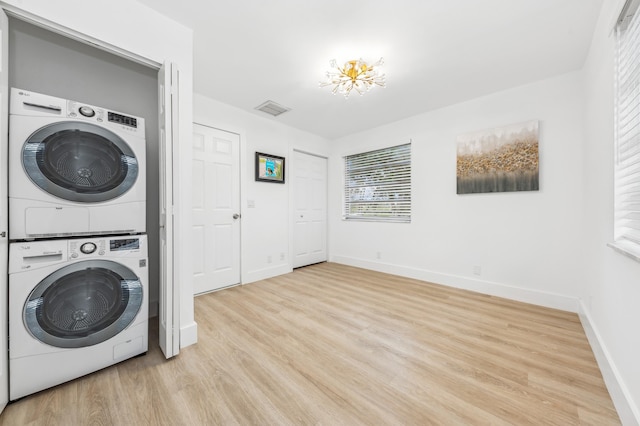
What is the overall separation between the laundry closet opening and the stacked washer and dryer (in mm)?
232

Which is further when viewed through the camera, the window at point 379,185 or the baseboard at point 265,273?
the window at point 379,185

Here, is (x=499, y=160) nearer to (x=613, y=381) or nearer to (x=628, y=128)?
(x=628, y=128)

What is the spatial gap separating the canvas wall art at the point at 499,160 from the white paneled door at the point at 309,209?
2376 millimetres

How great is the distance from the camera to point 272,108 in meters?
3.36

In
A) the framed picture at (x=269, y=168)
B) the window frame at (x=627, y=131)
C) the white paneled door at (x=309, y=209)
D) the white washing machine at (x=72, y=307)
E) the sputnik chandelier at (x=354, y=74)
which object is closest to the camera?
the window frame at (x=627, y=131)

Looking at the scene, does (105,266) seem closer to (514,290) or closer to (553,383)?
(553,383)

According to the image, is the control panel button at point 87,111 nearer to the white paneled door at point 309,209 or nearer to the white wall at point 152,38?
the white wall at point 152,38

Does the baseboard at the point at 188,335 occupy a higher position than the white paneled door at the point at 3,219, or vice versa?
the white paneled door at the point at 3,219

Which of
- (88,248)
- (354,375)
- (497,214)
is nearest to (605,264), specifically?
(497,214)

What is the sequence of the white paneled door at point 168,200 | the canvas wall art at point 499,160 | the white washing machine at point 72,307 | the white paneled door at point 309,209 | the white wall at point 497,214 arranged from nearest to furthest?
the white washing machine at point 72,307 → the white paneled door at point 168,200 → the white wall at point 497,214 → the canvas wall art at point 499,160 → the white paneled door at point 309,209

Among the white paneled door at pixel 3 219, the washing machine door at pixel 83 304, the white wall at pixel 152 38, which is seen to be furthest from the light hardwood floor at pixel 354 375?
the white wall at pixel 152 38

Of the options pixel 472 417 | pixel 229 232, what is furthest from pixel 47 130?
pixel 472 417

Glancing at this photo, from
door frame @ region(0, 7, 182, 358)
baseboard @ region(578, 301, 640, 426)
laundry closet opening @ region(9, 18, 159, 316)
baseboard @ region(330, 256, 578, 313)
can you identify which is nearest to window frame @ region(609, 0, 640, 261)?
baseboard @ region(578, 301, 640, 426)

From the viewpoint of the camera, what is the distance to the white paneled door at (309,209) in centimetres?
429
